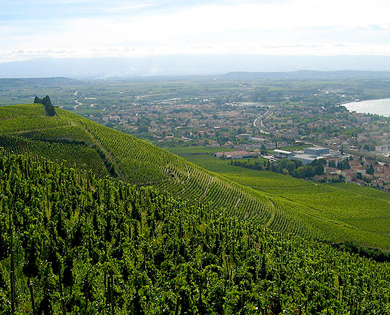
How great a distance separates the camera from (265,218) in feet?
134

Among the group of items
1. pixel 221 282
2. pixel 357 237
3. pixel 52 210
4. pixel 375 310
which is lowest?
pixel 357 237

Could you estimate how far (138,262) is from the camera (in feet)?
62.0

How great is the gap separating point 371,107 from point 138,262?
186 metres

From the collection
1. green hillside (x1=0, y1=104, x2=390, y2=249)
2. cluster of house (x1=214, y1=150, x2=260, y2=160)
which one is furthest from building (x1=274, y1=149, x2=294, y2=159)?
green hillside (x1=0, y1=104, x2=390, y2=249)

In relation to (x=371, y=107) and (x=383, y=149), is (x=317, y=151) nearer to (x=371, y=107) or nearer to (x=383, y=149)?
(x=383, y=149)

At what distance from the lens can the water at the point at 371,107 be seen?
16350 centimetres

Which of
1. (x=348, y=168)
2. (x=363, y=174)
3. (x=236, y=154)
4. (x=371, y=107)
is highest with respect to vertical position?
(x=371, y=107)

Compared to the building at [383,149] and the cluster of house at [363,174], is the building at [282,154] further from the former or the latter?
the building at [383,149]

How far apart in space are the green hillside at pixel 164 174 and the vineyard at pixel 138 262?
8.54 m

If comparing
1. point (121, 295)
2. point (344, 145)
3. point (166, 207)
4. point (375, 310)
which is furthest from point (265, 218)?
point (344, 145)

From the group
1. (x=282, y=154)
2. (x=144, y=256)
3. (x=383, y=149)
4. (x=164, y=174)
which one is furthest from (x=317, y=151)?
(x=144, y=256)

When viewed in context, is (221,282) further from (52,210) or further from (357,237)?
(357,237)

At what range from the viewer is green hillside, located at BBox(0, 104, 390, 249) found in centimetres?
4084

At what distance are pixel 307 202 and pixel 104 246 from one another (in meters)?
40.9
